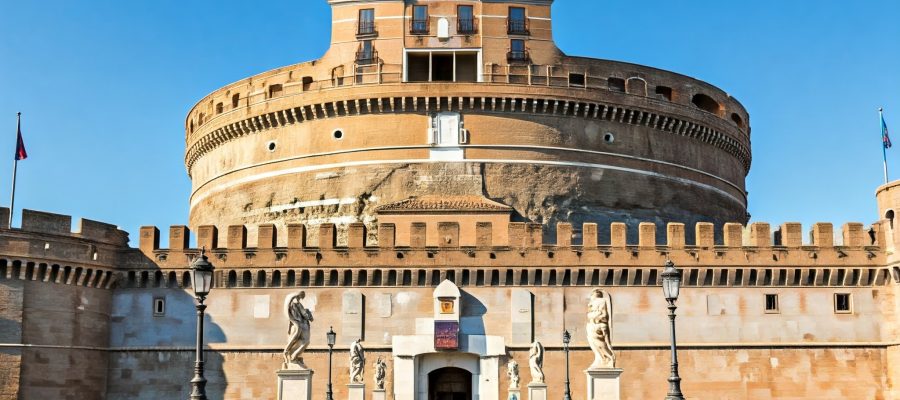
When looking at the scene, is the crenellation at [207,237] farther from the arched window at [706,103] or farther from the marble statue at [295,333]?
the arched window at [706,103]

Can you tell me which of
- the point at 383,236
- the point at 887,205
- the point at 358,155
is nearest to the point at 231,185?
the point at 358,155

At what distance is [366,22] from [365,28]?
0.23m

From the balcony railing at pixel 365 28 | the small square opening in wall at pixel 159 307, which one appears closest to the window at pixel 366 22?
the balcony railing at pixel 365 28

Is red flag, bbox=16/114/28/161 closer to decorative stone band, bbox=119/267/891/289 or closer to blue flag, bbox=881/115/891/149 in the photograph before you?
decorative stone band, bbox=119/267/891/289

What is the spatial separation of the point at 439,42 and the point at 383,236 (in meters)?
9.89

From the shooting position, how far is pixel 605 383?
23.4m

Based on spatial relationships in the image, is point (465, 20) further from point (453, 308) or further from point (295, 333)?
point (295, 333)

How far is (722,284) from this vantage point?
104 feet

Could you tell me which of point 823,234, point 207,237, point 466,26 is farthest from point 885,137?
point 207,237

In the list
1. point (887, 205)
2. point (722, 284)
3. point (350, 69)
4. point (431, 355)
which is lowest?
point (431, 355)

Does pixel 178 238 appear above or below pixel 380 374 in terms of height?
above

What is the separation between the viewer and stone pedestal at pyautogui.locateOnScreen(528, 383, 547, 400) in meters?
29.8

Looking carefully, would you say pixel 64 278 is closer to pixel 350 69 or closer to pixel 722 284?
pixel 350 69

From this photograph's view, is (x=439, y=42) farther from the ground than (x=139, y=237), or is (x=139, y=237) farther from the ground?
(x=439, y=42)
